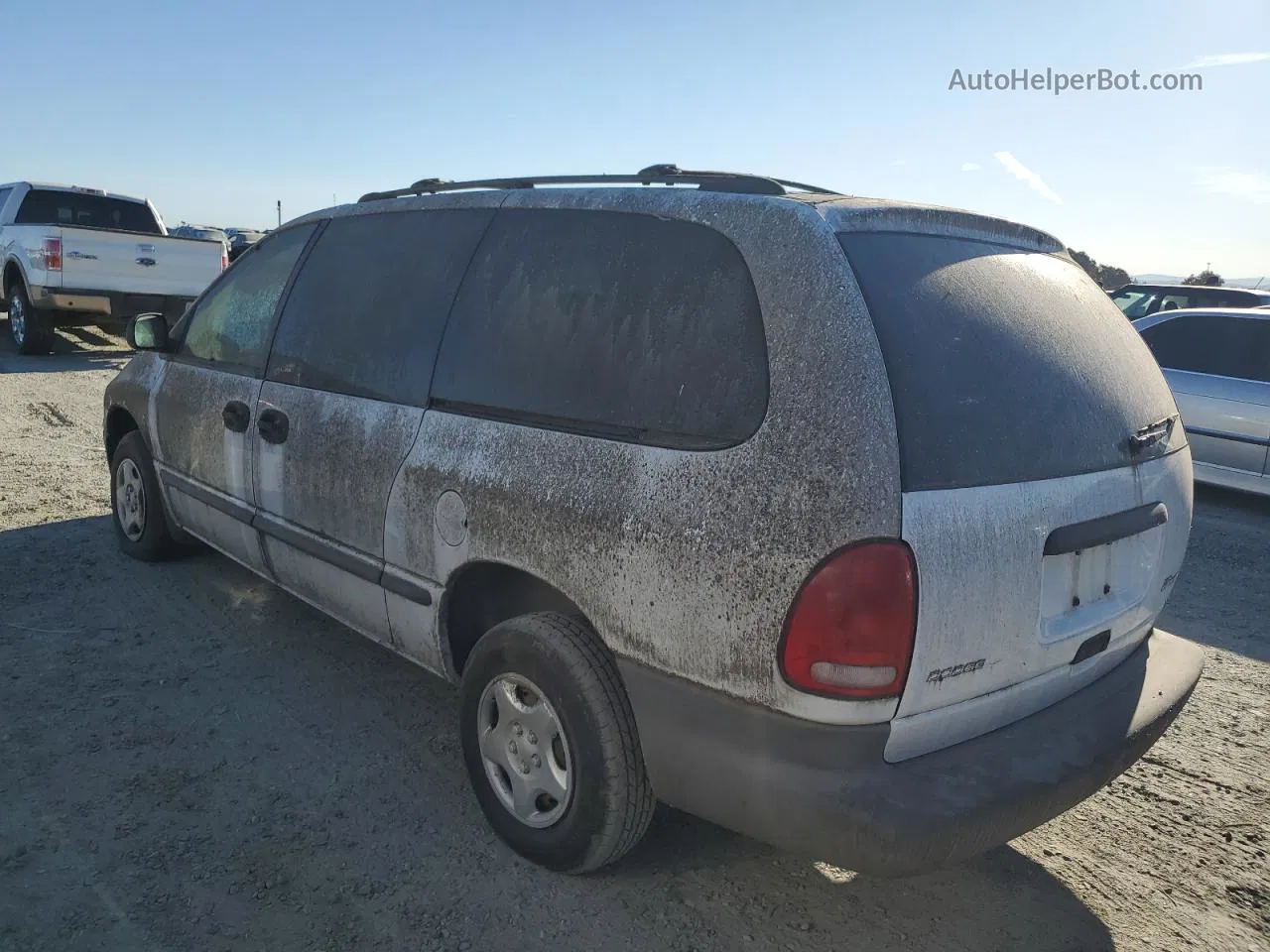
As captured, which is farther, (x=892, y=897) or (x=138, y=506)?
(x=138, y=506)

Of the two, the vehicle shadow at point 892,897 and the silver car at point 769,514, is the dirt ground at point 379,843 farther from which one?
the silver car at point 769,514

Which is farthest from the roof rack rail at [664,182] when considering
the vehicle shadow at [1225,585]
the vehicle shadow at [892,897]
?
the vehicle shadow at [1225,585]

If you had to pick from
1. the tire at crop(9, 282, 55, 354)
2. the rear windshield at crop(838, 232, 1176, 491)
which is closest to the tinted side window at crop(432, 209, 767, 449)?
the rear windshield at crop(838, 232, 1176, 491)

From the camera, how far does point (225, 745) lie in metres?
3.18

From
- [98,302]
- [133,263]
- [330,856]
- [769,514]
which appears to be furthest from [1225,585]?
[98,302]

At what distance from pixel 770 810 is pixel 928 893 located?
82cm

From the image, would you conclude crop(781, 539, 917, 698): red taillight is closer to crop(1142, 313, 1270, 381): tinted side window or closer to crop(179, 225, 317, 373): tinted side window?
crop(179, 225, 317, 373): tinted side window

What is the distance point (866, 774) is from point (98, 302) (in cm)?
1179

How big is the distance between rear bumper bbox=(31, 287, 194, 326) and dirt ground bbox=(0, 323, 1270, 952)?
829 centimetres

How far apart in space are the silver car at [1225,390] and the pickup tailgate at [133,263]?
10728mm

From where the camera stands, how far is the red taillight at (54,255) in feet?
35.5

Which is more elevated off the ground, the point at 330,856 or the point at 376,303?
the point at 376,303

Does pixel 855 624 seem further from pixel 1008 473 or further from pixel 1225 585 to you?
pixel 1225 585

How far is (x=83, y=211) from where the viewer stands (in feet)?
41.7
